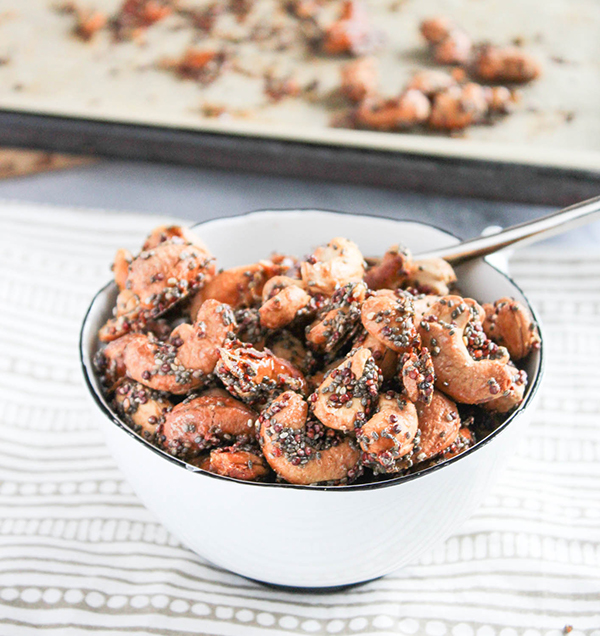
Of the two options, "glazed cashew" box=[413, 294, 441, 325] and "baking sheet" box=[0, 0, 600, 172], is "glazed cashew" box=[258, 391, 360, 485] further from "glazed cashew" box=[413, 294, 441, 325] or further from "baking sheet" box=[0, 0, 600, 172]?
"baking sheet" box=[0, 0, 600, 172]

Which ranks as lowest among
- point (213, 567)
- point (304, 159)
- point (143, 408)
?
point (213, 567)

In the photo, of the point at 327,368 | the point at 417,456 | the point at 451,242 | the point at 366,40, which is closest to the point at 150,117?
the point at 366,40

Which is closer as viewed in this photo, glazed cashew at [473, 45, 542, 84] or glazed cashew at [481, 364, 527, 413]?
glazed cashew at [481, 364, 527, 413]

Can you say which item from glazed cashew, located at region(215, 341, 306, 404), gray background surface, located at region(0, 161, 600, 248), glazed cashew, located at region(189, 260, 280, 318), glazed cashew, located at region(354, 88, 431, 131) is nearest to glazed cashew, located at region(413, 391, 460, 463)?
glazed cashew, located at region(215, 341, 306, 404)

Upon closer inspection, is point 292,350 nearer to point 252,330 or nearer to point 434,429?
point 252,330

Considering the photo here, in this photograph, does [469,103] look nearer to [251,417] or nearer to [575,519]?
[575,519]

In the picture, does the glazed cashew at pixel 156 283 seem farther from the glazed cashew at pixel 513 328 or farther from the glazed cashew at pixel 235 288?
the glazed cashew at pixel 513 328

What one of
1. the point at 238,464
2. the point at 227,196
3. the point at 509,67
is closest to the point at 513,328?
the point at 238,464
